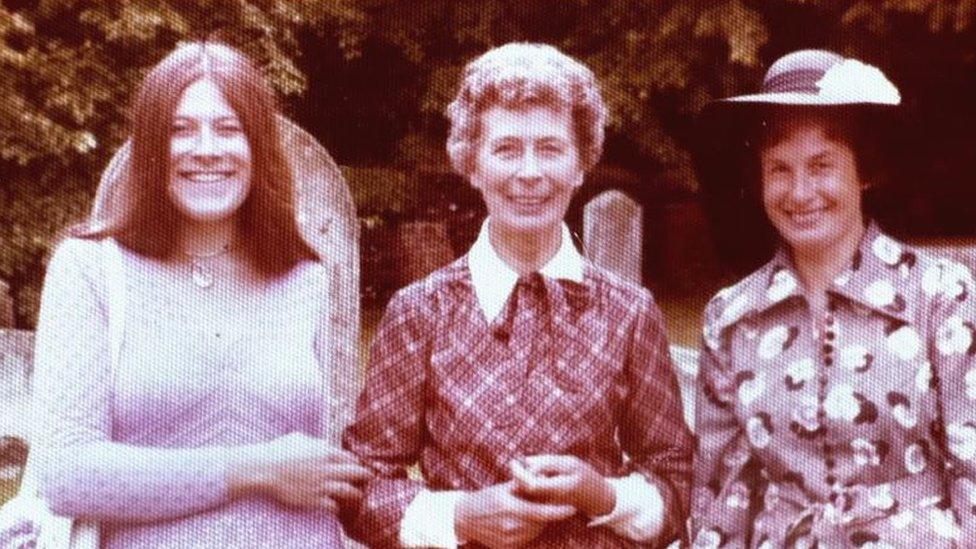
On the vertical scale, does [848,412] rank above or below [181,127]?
below

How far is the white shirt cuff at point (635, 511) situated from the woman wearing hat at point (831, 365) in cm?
16

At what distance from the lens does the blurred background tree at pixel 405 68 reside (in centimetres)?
925

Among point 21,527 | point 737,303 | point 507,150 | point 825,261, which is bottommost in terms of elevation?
point 21,527

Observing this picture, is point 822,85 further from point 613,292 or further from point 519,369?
point 519,369

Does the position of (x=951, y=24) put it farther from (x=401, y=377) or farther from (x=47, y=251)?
(x=401, y=377)

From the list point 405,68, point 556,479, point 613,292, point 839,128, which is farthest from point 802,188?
point 405,68

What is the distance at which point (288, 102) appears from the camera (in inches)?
414

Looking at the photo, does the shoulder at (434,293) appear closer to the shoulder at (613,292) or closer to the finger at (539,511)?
the shoulder at (613,292)

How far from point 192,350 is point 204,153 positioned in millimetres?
380

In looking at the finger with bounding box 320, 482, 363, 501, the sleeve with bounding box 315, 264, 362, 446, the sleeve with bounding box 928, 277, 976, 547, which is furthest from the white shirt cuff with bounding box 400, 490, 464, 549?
the sleeve with bounding box 315, 264, 362, 446

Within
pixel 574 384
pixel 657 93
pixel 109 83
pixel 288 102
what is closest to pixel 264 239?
pixel 574 384

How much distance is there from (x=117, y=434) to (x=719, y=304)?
1.27 m

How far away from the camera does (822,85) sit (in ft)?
9.41

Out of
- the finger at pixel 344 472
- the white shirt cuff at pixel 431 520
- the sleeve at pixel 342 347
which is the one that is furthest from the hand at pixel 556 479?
the sleeve at pixel 342 347
